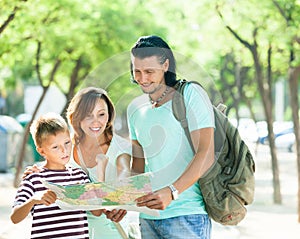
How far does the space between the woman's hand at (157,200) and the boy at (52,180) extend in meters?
0.45

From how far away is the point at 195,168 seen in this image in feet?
12.0

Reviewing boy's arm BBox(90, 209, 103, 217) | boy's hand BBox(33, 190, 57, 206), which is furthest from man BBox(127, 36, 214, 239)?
boy's hand BBox(33, 190, 57, 206)

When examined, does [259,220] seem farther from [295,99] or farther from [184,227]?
[184,227]

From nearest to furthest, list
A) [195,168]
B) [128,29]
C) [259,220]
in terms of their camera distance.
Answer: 1. [195,168]
2. [259,220]
3. [128,29]

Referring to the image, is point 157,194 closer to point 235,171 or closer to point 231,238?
point 235,171

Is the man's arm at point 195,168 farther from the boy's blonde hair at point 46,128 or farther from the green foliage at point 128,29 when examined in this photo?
the green foliage at point 128,29

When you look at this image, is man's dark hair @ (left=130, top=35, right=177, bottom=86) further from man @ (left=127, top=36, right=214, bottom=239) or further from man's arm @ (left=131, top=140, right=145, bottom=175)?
man's arm @ (left=131, top=140, right=145, bottom=175)

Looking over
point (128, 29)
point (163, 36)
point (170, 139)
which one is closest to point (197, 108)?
point (170, 139)

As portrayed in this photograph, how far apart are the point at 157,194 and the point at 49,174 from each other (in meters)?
0.58

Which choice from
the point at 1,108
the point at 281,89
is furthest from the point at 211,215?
the point at 281,89

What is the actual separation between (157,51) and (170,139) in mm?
390

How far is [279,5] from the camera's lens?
42.9ft

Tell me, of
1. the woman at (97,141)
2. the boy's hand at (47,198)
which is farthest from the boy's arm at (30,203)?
the woman at (97,141)

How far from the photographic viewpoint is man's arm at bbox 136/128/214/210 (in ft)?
11.7
